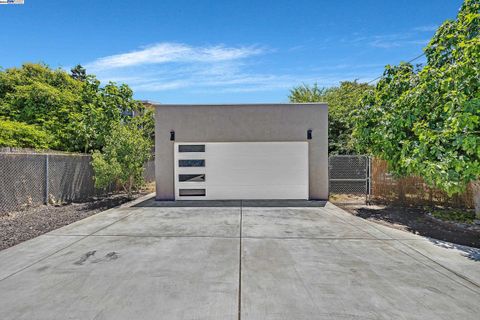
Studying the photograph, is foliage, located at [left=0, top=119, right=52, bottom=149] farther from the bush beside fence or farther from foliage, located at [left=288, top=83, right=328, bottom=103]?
foliage, located at [left=288, top=83, right=328, bottom=103]

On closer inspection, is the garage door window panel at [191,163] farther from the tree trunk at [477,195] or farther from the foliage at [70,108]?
the tree trunk at [477,195]

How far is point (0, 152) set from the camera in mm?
6457

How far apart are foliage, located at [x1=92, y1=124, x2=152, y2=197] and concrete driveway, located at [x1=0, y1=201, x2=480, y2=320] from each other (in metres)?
2.94

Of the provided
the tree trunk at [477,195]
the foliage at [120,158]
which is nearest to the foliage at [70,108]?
the foliage at [120,158]

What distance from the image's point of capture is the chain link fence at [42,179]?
654cm

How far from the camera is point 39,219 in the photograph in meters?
6.34

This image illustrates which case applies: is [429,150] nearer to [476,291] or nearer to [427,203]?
[476,291]

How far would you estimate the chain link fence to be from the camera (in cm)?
654

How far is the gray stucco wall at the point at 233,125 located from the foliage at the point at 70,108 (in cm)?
270

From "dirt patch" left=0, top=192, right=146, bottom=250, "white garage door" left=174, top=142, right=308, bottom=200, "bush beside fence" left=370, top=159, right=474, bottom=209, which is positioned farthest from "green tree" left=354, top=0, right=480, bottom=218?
"dirt patch" left=0, top=192, right=146, bottom=250

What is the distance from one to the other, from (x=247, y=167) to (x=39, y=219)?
6239 millimetres

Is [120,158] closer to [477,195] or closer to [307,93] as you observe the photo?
[477,195]

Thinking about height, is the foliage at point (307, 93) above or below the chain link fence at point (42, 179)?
above

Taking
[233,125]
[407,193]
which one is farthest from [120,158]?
[407,193]
